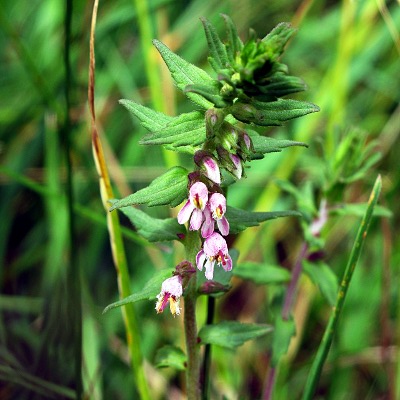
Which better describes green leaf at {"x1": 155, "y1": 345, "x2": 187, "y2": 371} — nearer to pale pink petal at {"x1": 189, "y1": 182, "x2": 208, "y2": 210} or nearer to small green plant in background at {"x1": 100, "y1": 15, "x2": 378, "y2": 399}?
small green plant in background at {"x1": 100, "y1": 15, "x2": 378, "y2": 399}

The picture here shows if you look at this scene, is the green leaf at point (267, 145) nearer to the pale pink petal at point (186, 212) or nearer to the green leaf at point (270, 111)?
the green leaf at point (270, 111)

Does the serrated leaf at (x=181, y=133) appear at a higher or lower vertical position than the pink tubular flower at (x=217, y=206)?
higher

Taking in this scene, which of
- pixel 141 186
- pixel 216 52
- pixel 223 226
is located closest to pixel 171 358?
pixel 223 226

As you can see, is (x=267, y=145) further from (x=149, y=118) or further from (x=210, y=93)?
(x=149, y=118)

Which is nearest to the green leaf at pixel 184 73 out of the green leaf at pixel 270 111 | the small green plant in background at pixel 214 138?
the small green plant in background at pixel 214 138

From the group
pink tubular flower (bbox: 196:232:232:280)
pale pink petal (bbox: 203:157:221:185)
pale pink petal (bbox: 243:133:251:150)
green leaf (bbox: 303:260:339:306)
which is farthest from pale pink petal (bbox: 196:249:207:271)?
green leaf (bbox: 303:260:339:306)

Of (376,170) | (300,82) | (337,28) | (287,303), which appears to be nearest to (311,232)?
(287,303)

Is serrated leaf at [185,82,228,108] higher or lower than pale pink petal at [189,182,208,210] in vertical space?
higher
